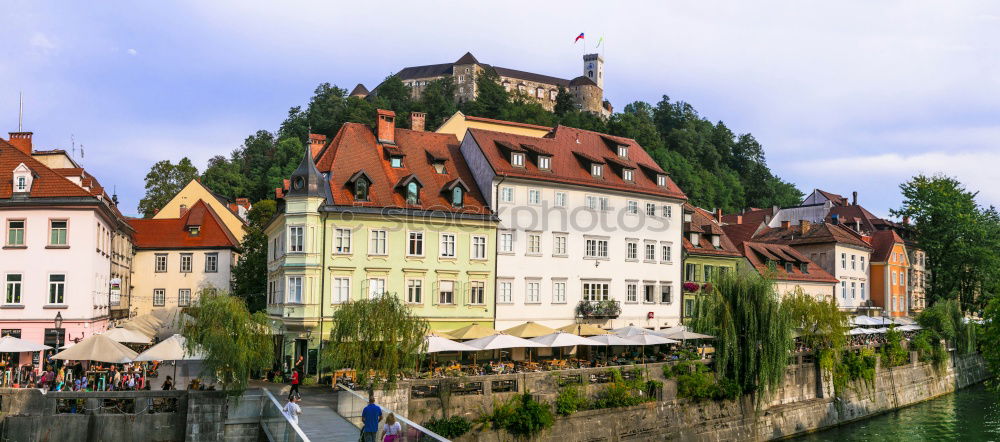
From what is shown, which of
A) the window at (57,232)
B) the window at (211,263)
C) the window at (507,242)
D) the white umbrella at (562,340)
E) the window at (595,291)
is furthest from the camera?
the window at (211,263)

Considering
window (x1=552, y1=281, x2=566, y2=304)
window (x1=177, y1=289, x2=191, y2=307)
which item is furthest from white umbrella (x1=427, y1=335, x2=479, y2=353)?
window (x1=177, y1=289, x2=191, y2=307)

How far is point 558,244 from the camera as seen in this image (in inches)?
1818

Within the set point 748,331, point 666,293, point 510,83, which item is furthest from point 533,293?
point 510,83

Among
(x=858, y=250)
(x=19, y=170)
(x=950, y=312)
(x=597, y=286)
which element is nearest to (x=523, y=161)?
(x=597, y=286)

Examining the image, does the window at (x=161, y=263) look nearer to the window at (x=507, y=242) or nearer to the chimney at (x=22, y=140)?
the chimney at (x=22, y=140)

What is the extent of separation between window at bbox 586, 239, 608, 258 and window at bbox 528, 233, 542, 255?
10.4 ft

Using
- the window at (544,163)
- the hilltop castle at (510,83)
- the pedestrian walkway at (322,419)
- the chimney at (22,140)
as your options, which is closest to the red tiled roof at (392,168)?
the window at (544,163)

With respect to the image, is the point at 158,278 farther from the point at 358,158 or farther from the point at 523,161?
the point at 523,161

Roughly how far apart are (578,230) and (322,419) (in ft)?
76.4

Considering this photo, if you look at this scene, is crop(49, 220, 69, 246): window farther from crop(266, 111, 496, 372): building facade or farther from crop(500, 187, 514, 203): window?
crop(500, 187, 514, 203): window

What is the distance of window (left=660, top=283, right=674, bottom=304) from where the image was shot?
50.7 m

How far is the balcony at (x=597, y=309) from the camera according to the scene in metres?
46.3

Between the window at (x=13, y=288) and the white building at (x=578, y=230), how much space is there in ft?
72.1

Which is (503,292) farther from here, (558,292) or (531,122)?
(531,122)
